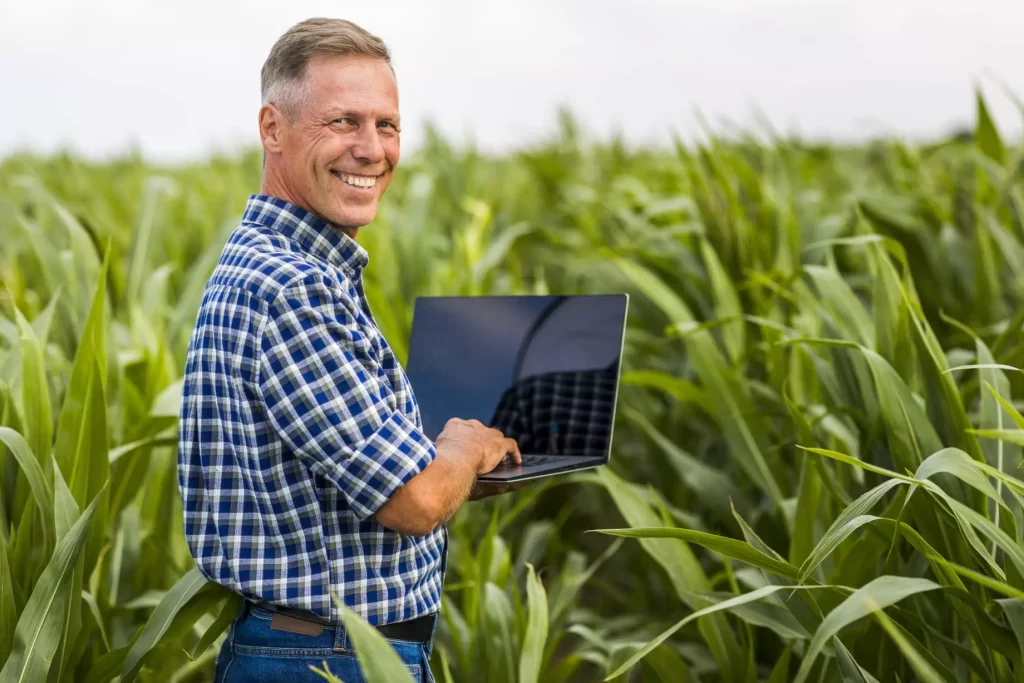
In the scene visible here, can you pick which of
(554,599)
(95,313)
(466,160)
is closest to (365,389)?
(95,313)

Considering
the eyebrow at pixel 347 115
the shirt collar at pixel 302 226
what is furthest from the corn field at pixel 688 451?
the eyebrow at pixel 347 115

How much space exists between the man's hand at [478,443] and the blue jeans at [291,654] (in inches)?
7.9

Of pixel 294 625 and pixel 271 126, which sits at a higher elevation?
pixel 271 126

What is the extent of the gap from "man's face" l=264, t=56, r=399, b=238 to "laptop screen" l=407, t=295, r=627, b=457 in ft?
0.79

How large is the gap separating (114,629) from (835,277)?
123 cm

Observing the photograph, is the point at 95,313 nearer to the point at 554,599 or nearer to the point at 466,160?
the point at 554,599

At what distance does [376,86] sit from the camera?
979 millimetres

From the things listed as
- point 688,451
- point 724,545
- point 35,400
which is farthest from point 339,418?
point 688,451

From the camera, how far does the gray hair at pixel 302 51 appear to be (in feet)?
3.16

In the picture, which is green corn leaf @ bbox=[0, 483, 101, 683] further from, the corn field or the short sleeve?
the short sleeve

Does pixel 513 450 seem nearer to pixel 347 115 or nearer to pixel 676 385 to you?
pixel 347 115

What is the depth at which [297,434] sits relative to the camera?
88 cm

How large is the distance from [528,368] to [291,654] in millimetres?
422

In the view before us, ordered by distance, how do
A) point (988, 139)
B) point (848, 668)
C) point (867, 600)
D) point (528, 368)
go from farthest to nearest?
point (988, 139) → point (528, 368) → point (848, 668) → point (867, 600)
